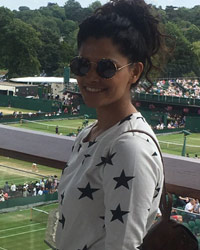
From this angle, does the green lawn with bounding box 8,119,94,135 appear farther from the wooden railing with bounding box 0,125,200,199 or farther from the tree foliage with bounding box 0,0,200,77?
the wooden railing with bounding box 0,125,200,199

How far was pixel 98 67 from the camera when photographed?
61.7 inches

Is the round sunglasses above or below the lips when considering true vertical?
above

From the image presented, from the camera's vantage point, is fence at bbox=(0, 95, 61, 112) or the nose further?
fence at bbox=(0, 95, 61, 112)

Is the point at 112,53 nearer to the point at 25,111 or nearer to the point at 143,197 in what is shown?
the point at 143,197

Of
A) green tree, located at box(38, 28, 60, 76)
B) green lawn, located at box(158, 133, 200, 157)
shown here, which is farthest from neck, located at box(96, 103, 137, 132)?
green tree, located at box(38, 28, 60, 76)

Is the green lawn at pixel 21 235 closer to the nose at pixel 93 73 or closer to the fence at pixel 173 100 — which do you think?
the nose at pixel 93 73

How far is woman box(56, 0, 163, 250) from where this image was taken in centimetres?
137

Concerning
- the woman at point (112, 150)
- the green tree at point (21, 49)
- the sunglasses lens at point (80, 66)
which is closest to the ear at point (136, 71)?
the woman at point (112, 150)

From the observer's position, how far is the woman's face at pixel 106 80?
1571 mm

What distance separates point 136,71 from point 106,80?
3.8 inches

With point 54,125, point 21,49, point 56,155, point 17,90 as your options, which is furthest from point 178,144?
point 21,49

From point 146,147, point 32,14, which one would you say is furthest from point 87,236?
point 32,14

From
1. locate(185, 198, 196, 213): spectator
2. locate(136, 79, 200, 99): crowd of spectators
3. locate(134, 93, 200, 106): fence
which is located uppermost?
locate(185, 198, 196, 213): spectator

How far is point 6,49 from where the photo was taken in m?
62.6
